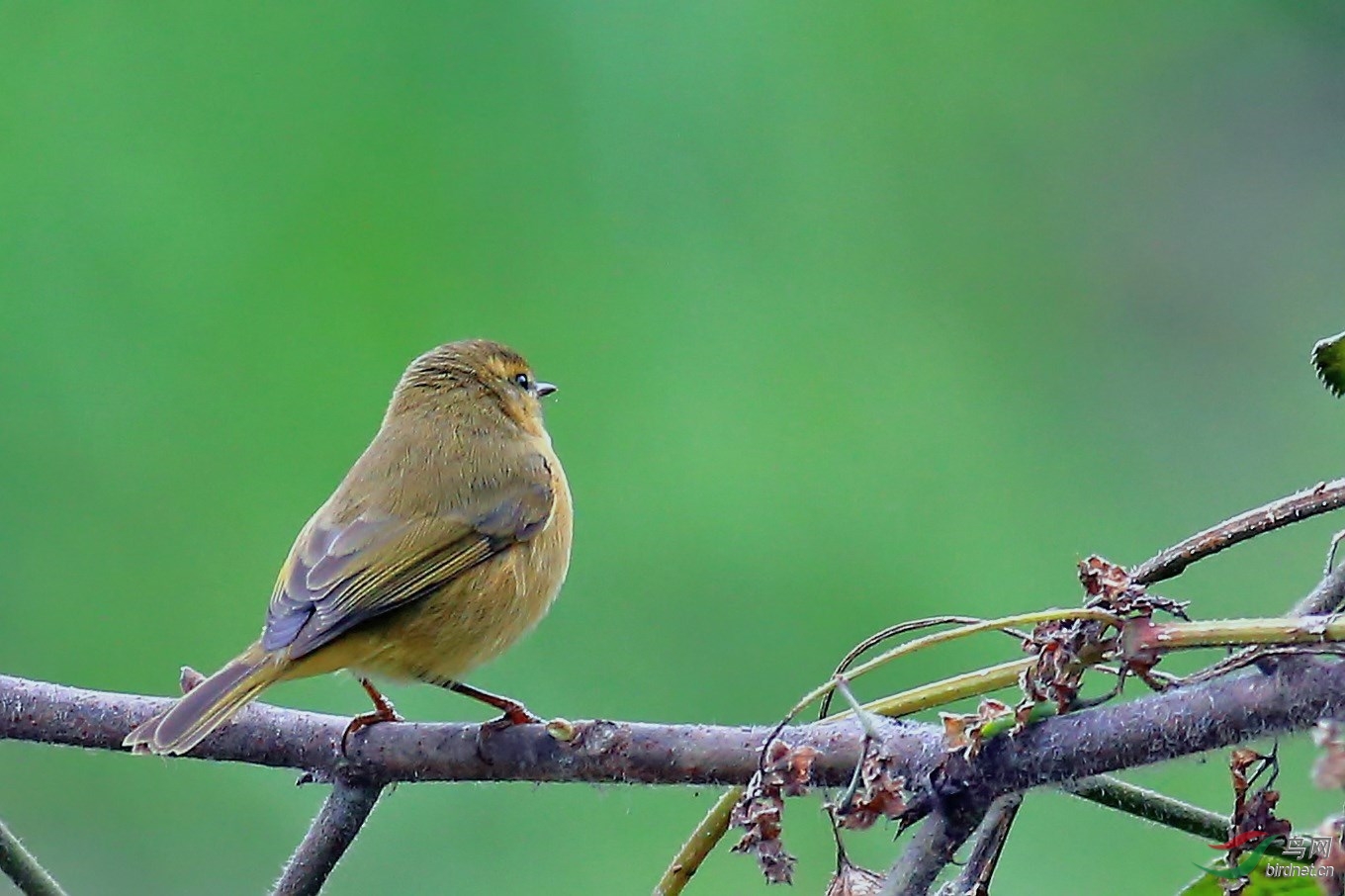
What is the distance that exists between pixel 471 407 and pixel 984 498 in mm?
3827

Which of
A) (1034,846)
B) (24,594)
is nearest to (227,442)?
(24,594)

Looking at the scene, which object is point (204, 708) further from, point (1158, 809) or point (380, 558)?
point (1158, 809)

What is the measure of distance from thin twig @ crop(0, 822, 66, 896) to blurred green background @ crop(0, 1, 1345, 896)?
12.4 feet

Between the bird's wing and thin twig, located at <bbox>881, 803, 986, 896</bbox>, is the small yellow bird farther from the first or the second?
thin twig, located at <bbox>881, 803, 986, 896</bbox>

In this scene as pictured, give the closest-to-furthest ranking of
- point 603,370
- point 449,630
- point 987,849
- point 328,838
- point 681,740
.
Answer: point 987,849 < point 681,740 < point 328,838 < point 449,630 < point 603,370

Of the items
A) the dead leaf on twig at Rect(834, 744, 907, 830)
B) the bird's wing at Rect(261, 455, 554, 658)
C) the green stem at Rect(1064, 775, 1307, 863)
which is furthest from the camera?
the bird's wing at Rect(261, 455, 554, 658)

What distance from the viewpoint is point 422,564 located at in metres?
3.75

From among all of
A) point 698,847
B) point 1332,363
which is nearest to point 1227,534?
point 1332,363

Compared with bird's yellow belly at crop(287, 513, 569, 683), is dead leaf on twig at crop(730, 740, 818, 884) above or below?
below

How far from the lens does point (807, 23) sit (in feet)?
33.8

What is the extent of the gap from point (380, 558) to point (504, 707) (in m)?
0.90

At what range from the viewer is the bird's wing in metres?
3.49

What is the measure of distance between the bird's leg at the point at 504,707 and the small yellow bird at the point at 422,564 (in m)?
0.01

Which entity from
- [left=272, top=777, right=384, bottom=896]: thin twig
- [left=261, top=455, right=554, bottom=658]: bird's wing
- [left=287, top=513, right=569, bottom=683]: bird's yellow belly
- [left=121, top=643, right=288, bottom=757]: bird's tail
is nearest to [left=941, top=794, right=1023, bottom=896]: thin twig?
[left=272, top=777, right=384, bottom=896]: thin twig
